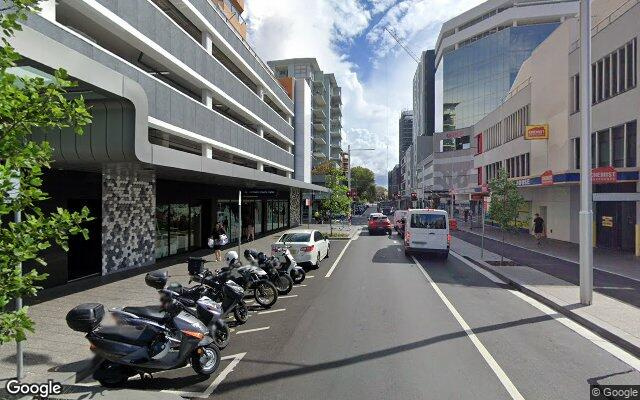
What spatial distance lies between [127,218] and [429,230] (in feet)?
40.1

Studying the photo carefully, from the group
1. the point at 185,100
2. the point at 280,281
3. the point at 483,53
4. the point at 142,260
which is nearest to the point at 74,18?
the point at 185,100

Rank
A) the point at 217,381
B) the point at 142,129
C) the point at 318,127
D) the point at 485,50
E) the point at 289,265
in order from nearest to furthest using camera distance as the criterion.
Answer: the point at 217,381 → the point at 142,129 → the point at 289,265 → the point at 318,127 → the point at 485,50

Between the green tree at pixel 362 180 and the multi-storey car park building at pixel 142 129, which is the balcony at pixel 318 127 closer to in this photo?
the multi-storey car park building at pixel 142 129

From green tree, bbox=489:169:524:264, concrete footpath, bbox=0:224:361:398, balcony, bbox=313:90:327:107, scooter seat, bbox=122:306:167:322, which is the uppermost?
balcony, bbox=313:90:327:107

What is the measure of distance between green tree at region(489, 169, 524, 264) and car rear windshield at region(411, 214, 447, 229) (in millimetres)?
2278

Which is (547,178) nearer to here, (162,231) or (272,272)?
(272,272)

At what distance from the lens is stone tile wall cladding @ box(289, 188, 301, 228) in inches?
1612

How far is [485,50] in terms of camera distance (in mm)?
76062

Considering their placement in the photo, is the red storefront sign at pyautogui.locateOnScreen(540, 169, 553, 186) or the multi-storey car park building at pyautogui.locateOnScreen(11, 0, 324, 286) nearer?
the multi-storey car park building at pyautogui.locateOnScreen(11, 0, 324, 286)

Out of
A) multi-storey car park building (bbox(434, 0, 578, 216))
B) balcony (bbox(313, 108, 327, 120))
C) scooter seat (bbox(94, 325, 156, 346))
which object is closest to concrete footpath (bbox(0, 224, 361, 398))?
scooter seat (bbox(94, 325, 156, 346))

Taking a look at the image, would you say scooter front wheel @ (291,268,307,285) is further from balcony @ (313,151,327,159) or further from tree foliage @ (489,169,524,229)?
balcony @ (313,151,327,159)

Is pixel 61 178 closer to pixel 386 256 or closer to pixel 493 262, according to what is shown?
pixel 386 256

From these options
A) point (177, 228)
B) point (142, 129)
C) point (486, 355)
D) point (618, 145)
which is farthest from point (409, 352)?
point (618, 145)

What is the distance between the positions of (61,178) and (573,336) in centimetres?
1309
